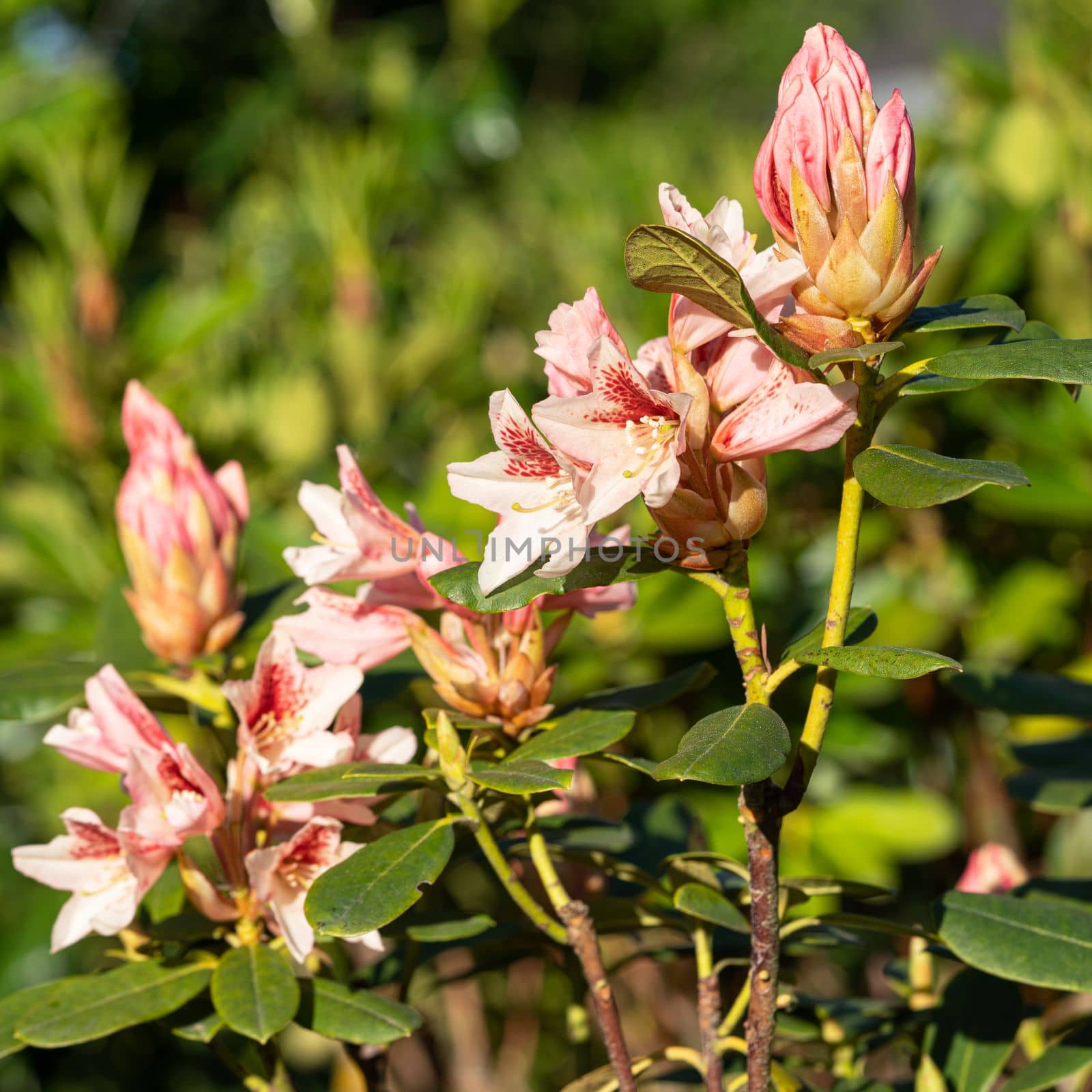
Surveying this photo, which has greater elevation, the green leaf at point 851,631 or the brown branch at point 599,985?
the green leaf at point 851,631

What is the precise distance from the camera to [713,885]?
2.15 ft

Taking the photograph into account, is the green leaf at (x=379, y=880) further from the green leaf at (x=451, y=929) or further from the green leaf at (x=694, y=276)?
the green leaf at (x=694, y=276)

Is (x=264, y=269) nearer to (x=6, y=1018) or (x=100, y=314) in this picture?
(x=100, y=314)

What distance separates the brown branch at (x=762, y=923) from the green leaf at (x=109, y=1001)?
0.96ft

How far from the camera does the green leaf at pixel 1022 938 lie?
22.2 inches

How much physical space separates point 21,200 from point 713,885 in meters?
4.20

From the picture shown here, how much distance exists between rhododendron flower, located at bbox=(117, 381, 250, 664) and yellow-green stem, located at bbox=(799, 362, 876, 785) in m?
0.50

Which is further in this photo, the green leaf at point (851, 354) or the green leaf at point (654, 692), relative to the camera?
the green leaf at point (654, 692)

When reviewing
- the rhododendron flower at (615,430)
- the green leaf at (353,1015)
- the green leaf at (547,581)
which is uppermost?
the rhododendron flower at (615,430)

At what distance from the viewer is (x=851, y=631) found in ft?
2.01

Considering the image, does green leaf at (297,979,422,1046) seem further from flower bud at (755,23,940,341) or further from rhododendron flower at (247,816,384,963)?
flower bud at (755,23,940,341)

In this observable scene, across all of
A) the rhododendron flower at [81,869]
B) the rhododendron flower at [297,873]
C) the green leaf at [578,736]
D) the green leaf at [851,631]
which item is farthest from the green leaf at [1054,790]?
the rhododendron flower at [81,869]

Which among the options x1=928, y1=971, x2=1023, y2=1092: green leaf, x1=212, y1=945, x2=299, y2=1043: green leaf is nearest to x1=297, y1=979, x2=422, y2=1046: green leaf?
x1=212, y1=945, x2=299, y2=1043: green leaf

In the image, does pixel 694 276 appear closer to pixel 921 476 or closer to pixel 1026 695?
pixel 921 476
